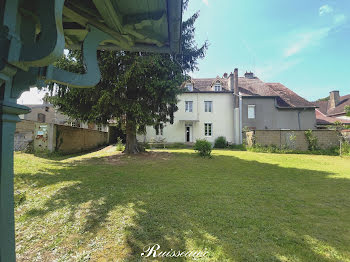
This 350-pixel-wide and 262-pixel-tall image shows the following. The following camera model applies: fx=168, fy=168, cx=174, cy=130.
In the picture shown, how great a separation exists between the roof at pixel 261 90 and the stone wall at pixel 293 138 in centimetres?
614

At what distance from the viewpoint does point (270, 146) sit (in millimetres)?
13188

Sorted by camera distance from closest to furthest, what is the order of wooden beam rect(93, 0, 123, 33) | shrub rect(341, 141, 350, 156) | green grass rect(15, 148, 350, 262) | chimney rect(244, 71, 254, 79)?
wooden beam rect(93, 0, 123, 33) → green grass rect(15, 148, 350, 262) → shrub rect(341, 141, 350, 156) → chimney rect(244, 71, 254, 79)

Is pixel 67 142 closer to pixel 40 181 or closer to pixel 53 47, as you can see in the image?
pixel 40 181

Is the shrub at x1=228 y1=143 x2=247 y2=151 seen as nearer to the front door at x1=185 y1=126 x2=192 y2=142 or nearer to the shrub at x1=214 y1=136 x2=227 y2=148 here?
the shrub at x1=214 y1=136 x2=227 y2=148

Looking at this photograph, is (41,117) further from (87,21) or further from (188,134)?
(87,21)

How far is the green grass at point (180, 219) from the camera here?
2.01 m

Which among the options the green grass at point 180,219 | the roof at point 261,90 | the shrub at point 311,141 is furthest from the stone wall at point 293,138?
the green grass at point 180,219

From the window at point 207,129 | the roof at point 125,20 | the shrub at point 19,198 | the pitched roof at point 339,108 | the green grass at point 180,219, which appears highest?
the pitched roof at point 339,108

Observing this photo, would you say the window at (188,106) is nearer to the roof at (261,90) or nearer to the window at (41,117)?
the roof at (261,90)

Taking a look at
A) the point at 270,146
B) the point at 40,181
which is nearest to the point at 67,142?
the point at 40,181

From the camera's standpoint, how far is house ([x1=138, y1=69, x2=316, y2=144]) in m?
18.1

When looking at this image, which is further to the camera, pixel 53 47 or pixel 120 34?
pixel 120 34

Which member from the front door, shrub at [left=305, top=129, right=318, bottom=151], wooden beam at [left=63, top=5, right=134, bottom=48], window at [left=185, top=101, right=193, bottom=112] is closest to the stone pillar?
wooden beam at [left=63, top=5, right=134, bottom=48]

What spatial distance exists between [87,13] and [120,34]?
357mm
